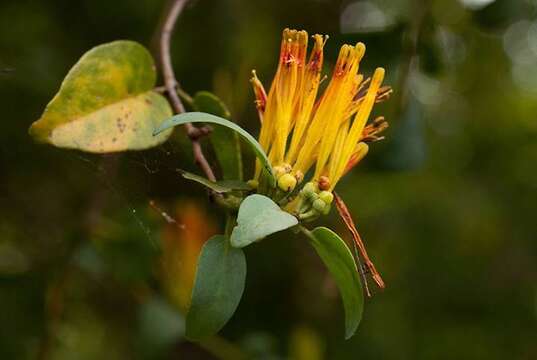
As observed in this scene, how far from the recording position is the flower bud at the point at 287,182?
86 centimetres

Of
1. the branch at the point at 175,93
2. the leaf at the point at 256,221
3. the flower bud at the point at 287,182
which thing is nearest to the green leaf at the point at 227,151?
the branch at the point at 175,93

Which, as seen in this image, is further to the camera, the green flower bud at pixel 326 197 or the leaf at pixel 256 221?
the green flower bud at pixel 326 197

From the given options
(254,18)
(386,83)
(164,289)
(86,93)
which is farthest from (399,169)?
(254,18)

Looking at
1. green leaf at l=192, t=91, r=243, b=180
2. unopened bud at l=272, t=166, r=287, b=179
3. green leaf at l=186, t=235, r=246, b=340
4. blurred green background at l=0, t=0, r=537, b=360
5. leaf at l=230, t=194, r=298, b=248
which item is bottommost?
blurred green background at l=0, t=0, r=537, b=360

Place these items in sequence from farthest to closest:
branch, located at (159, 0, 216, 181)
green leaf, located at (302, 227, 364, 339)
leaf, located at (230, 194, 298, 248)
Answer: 1. branch, located at (159, 0, 216, 181)
2. green leaf, located at (302, 227, 364, 339)
3. leaf, located at (230, 194, 298, 248)

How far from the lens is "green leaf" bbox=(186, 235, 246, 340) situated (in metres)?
0.78

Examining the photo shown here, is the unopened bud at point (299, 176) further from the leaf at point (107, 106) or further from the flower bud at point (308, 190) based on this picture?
the leaf at point (107, 106)

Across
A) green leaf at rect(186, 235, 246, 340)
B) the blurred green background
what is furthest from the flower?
the blurred green background

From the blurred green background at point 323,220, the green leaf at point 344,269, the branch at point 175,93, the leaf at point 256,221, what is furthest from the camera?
the blurred green background at point 323,220

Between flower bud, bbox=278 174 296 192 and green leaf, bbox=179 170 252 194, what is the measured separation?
42mm

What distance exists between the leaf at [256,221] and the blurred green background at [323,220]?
57cm

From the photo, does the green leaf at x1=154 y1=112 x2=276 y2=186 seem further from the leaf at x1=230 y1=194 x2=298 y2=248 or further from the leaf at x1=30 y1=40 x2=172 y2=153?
the leaf at x1=30 y1=40 x2=172 y2=153

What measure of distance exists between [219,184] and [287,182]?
2.9 inches

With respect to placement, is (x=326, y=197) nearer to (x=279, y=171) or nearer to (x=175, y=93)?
(x=279, y=171)
